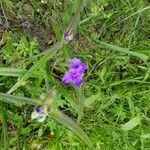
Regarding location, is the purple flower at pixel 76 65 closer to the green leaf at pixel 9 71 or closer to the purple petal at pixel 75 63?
the purple petal at pixel 75 63

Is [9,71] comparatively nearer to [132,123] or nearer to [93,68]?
[93,68]

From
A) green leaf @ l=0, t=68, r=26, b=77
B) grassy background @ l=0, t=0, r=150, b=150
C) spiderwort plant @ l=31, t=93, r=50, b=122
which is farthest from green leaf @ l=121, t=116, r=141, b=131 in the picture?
spiderwort plant @ l=31, t=93, r=50, b=122

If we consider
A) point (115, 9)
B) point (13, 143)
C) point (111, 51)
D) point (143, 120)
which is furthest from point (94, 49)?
point (13, 143)

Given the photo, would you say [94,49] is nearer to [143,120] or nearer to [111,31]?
[111,31]

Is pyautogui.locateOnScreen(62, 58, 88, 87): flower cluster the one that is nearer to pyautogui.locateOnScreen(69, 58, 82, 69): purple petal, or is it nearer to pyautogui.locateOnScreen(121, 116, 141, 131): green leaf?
pyautogui.locateOnScreen(69, 58, 82, 69): purple petal

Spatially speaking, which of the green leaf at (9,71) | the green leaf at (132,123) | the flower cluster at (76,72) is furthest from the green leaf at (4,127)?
the green leaf at (132,123)

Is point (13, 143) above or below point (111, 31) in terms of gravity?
below

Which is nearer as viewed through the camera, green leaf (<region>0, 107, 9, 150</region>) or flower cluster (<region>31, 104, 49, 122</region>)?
flower cluster (<region>31, 104, 49, 122</region>)

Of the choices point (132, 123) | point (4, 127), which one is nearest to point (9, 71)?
point (4, 127)
